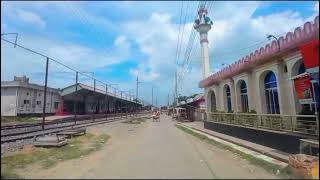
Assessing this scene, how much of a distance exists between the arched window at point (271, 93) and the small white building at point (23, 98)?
31.8 metres

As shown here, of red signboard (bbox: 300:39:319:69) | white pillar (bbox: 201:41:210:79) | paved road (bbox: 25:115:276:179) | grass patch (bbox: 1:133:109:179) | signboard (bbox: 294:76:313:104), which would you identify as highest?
white pillar (bbox: 201:41:210:79)

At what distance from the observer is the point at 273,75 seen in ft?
70.3

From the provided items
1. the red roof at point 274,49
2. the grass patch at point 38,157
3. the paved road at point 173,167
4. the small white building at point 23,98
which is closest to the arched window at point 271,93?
the red roof at point 274,49

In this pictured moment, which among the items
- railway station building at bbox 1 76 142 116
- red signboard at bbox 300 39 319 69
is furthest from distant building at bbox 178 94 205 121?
red signboard at bbox 300 39 319 69

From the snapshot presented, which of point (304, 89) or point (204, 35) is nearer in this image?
point (304, 89)

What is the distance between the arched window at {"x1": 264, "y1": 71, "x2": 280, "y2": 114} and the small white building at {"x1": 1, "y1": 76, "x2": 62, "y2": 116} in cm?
3178

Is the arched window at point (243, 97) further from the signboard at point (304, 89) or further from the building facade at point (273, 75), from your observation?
the signboard at point (304, 89)

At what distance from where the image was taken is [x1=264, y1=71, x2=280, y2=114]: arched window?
2147 cm

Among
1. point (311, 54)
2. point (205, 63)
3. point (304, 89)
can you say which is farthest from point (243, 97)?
point (205, 63)

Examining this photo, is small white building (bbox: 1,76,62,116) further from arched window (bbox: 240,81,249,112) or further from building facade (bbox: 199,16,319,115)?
building facade (bbox: 199,16,319,115)

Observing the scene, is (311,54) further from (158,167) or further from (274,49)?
(274,49)

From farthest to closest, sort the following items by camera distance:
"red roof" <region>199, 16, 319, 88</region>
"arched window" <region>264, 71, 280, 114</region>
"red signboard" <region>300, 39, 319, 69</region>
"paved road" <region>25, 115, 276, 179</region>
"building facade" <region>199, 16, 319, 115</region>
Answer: "arched window" <region>264, 71, 280, 114</region> → "building facade" <region>199, 16, 319, 115</region> → "red roof" <region>199, 16, 319, 88</region> → "red signboard" <region>300, 39, 319, 69</region> → "paved road" <region>25, 115, 276, 179</region>

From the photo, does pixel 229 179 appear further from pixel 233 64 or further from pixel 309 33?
pixel 233 64

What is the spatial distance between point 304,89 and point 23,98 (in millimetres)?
43036
